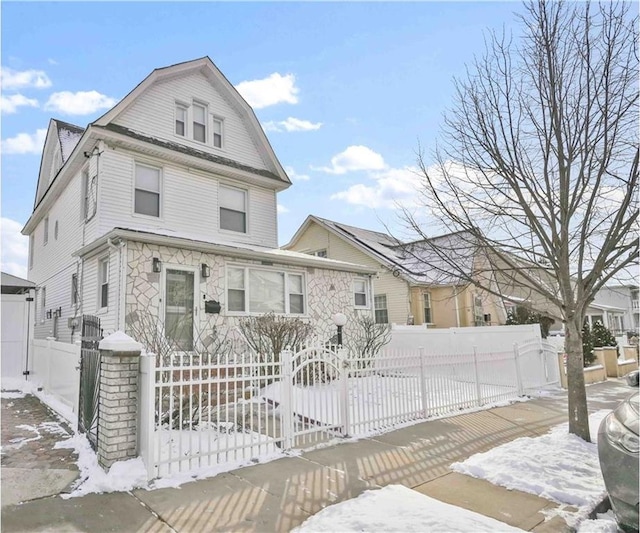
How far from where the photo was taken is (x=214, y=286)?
10.5 m

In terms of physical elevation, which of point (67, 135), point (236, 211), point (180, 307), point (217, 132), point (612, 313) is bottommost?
→ point (612, 313)

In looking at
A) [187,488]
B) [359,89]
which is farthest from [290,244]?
[187,488]

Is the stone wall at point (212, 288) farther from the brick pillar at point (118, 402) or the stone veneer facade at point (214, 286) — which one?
the brick pillar at point (118, 402)

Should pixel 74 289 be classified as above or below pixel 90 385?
above

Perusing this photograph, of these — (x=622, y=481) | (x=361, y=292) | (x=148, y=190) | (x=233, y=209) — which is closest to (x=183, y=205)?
(x=148, y=190)

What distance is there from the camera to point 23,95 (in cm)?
868

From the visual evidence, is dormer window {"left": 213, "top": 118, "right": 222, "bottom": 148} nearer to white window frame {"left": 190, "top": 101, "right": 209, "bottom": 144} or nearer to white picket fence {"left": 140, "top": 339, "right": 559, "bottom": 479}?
white window frame {"left": 190, "top": 101, "right": 209, "bottom": 144}

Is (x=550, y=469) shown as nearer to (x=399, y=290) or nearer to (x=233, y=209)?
(x=233, y=209)

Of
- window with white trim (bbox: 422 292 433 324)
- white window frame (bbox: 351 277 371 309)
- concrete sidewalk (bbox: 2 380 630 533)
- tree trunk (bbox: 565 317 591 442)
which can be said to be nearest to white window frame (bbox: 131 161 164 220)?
white window frame (bbox: 351 277 371 309)

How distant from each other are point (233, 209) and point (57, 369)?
6816 millimetres

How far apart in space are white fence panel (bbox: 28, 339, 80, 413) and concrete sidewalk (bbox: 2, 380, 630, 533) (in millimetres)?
3417

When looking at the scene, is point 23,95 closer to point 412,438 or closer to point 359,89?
point 359,89

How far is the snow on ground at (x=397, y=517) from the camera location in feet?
11.1

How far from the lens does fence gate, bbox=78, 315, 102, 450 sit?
531cm
